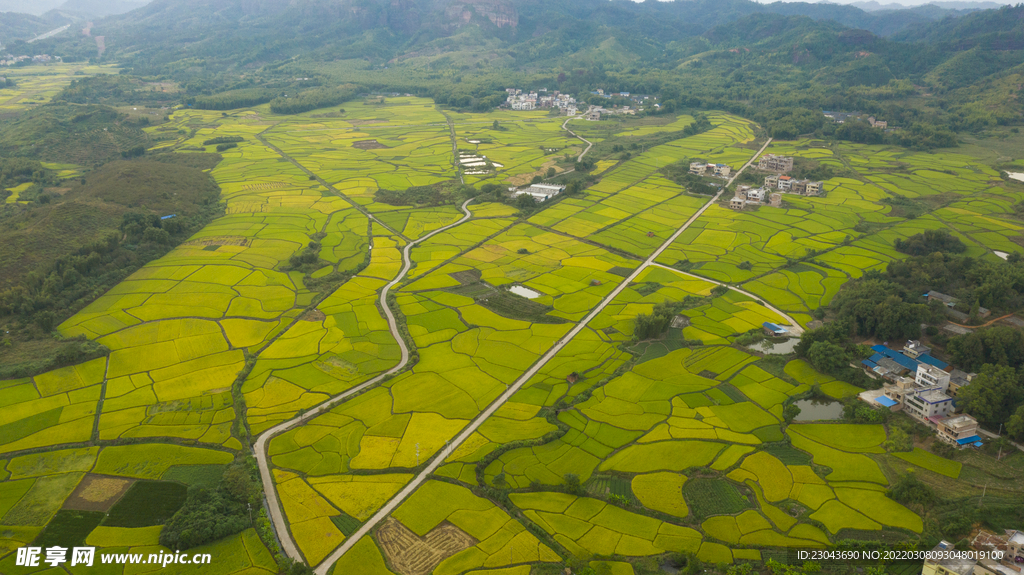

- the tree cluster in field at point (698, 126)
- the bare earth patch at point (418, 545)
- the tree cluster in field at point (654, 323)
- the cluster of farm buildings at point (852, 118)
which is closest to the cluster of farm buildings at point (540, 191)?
the tree cluster in field at point (654, 323)

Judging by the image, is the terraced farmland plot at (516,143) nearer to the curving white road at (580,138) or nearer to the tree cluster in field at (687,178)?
the curving white road at (580,138)

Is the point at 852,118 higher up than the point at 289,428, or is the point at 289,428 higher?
the point at 852,118

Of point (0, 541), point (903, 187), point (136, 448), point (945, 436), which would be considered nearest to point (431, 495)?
point (136, 448)

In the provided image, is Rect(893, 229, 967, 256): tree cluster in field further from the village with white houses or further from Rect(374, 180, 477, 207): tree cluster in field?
the village with white houses

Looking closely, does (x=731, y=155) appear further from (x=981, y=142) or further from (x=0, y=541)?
(x=0, y=541)

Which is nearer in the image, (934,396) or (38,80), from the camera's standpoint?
(934,396)

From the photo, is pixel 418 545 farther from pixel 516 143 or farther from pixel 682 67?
pixel 682 67

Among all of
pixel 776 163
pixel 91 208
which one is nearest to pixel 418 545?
pixel 91 208
